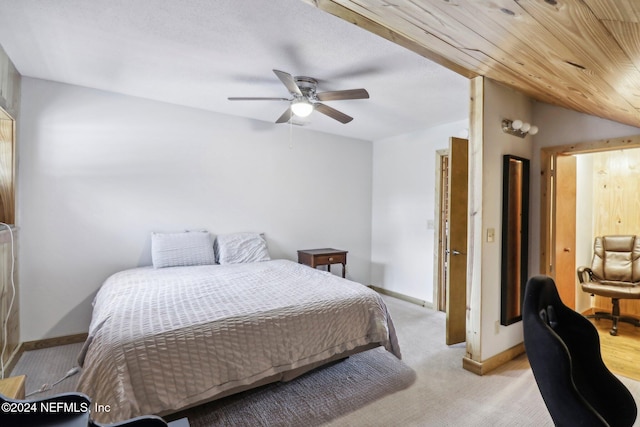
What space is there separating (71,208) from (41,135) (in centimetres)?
73

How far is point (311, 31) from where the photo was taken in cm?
206

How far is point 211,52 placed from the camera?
2377mm

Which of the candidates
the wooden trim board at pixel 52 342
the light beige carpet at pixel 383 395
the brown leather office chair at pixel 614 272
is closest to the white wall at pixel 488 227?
the light beige carpet at pixel 383 395

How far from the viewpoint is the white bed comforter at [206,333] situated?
1.63 m

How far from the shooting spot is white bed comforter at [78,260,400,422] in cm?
163

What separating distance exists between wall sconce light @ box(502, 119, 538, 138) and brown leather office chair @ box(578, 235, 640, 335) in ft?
6.99

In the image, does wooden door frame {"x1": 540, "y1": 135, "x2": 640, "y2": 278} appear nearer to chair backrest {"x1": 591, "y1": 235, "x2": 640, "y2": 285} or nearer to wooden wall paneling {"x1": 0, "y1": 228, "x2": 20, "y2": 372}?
chair backrest {"x1": 591, "y1": 235, "x2": 640, "y2": 285}

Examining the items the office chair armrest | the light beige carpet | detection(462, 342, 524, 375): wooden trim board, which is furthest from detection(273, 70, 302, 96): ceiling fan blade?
the office chair armrest

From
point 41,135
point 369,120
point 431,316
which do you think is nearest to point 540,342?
point 431,316

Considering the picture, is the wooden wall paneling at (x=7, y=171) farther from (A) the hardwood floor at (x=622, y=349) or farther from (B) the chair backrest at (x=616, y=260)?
(B) the chair backrest at (x=616, y=260)

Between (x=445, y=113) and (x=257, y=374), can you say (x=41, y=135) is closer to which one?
(x=257, y=374)

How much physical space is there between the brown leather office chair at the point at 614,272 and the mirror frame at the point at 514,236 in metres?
1.38

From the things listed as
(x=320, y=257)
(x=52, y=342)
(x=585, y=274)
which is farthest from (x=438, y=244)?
(x=52, y=342)

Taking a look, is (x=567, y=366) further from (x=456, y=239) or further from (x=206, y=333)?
(x=456, y=239)
